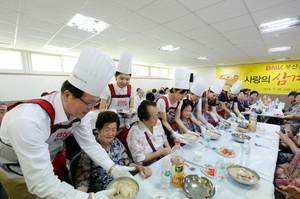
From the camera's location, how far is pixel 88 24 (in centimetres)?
293

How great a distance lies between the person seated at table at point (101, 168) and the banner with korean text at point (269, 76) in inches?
386

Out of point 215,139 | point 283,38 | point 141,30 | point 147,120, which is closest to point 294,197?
point 215,139

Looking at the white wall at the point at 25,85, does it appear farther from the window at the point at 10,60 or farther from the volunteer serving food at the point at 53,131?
the volunteer serving food at the point at 53,131

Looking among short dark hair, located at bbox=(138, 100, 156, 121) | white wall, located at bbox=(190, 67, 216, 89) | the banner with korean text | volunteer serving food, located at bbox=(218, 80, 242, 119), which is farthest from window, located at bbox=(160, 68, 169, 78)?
short dark hair, located at bbox=(138, 100, 156, 121)

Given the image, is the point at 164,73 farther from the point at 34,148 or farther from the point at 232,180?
the point at 34,148

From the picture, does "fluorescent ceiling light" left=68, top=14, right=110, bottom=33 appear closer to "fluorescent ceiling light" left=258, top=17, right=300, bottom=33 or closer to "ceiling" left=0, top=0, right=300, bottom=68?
"ceiling" left=0, top=0, right=300, bottom=68

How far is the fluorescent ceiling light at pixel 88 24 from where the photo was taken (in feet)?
8.73

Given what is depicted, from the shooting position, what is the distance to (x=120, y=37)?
3678mm

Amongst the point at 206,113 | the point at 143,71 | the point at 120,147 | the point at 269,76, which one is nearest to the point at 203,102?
the point at 206,113

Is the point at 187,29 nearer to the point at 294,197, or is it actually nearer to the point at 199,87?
the point at 199,87

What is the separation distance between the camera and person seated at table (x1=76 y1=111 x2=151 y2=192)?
1136 mm

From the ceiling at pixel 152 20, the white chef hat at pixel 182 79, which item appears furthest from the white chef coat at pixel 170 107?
the ceiling at pixel 152 20

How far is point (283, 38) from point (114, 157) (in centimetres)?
532

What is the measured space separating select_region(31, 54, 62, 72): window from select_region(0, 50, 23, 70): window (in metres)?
0.41
